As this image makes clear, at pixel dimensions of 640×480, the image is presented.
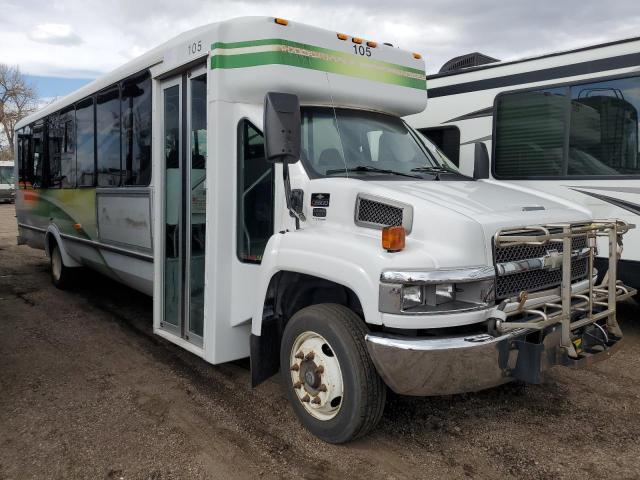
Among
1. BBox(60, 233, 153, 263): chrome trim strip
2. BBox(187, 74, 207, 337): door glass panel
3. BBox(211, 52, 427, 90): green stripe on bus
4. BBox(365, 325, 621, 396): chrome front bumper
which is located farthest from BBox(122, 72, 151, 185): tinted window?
BBox(365, 325, 621, 396): chrome front bumper

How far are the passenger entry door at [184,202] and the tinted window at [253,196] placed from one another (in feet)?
1.63

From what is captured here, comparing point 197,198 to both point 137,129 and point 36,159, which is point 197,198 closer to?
point 137,129

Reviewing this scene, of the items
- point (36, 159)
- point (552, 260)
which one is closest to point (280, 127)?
point (552, 260)

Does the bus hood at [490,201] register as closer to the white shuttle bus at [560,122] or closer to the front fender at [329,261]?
the front fender at [329,261]

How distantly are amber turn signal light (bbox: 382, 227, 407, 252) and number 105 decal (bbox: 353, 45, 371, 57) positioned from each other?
2.07 m

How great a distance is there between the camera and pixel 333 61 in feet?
14.3

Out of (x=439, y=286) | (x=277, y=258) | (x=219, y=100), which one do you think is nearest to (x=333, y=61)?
(x=219, y=100)

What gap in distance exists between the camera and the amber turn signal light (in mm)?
3105

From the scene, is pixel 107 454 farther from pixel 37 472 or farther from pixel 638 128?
pixel 638 128

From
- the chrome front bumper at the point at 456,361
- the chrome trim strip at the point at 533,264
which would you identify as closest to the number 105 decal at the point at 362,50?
the chrome trim strip at the point at 533,264

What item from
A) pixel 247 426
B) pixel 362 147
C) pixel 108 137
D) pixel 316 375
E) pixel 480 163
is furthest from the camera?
pixel 108 137

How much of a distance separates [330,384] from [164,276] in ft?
7.41

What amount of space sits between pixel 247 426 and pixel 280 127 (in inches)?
79.5

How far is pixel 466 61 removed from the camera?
7633mm
